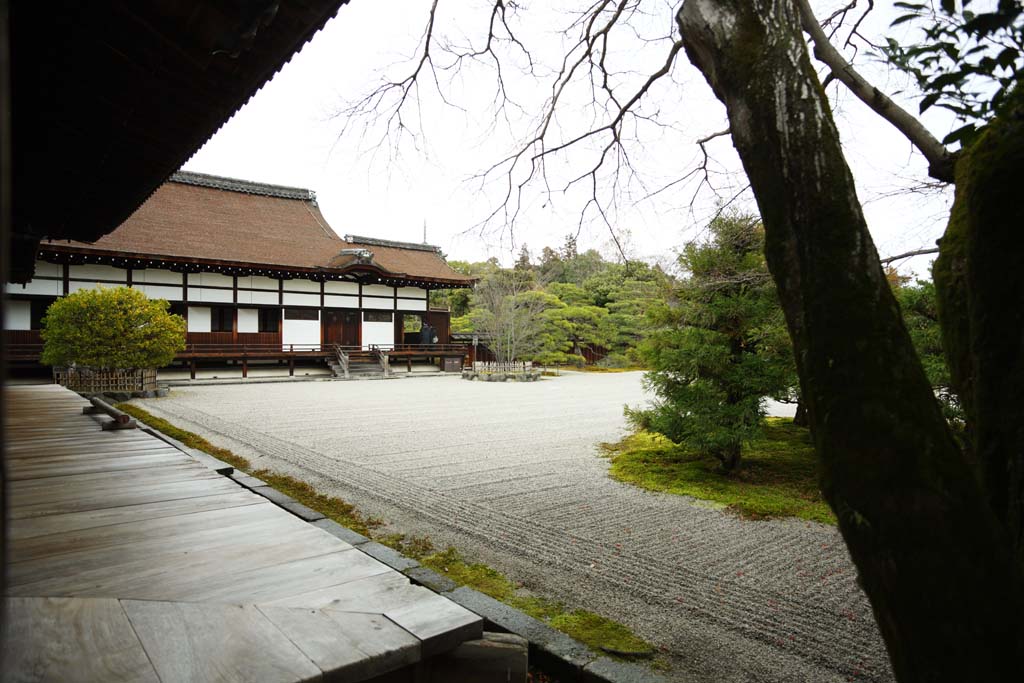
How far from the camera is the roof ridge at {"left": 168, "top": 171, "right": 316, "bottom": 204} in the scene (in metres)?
21.1

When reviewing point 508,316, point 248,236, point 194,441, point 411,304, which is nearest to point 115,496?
point 194,441

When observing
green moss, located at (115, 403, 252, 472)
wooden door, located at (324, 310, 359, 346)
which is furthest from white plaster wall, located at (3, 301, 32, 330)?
wooden door, located at (324, 310, 359, 346)

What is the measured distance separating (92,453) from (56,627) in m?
3.47

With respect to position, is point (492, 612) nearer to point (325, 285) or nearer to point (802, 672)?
point (802, 672)

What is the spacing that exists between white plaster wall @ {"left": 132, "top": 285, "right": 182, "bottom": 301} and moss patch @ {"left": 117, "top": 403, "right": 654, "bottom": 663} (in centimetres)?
1432

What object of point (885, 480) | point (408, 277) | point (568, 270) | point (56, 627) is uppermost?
point (568, 270)

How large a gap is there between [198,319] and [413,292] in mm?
7983

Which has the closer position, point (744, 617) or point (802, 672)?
point (802, 672)

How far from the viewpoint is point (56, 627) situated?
1.80 m

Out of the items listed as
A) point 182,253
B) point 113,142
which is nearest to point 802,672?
point 113,142

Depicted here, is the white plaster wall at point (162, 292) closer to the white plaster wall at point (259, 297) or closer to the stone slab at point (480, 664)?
the white plaster wall at point (259, 297)

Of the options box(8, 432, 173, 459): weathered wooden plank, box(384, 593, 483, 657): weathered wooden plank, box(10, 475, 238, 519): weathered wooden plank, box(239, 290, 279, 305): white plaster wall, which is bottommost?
box(384, 593, 483, 657): weathered wooden plank

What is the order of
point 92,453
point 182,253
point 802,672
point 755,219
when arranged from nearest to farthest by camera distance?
point 802,672 → point 92,453 → point 755,219 → point 182,253

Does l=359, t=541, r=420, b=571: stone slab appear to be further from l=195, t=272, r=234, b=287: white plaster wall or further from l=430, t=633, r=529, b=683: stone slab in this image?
l=195, t=272, r=234, b=287: white plaster wall
